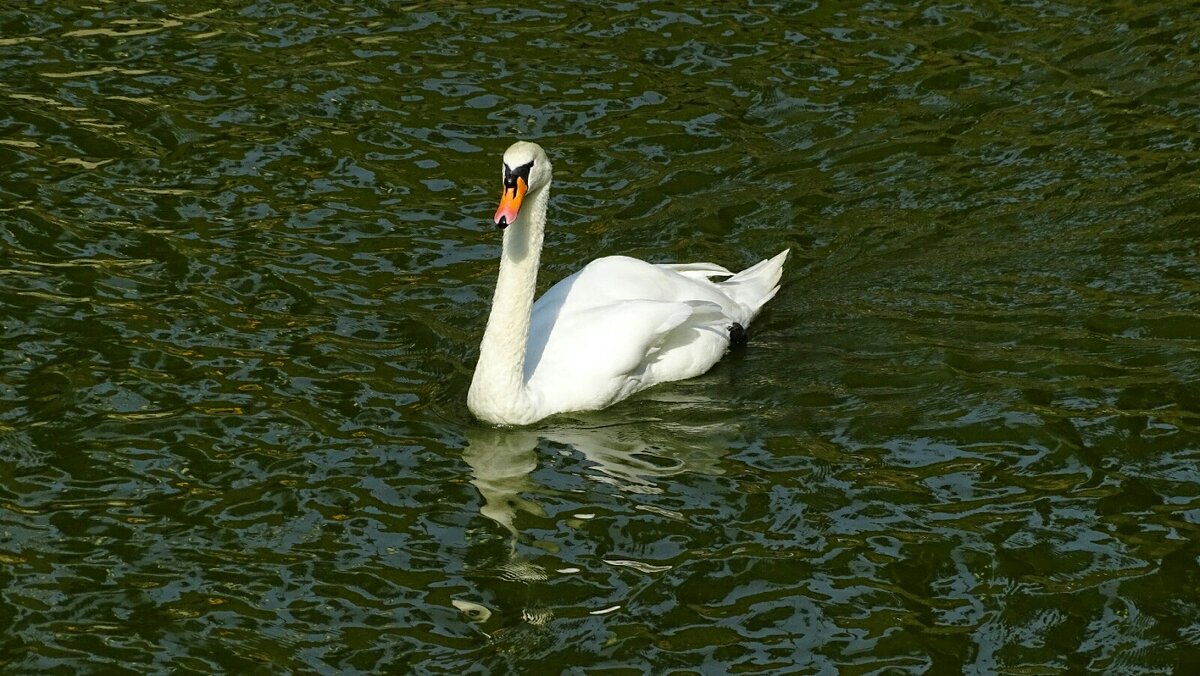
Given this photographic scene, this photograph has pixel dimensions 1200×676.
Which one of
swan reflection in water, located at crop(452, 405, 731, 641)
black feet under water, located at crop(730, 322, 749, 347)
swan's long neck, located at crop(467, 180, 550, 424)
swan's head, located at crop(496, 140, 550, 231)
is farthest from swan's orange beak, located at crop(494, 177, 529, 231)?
black feet under water, located at crop(730, 322, 749, 347)

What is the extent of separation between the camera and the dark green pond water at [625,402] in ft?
23.3

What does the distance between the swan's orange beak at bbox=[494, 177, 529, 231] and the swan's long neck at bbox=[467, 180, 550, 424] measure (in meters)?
0.35

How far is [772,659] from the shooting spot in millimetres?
6766

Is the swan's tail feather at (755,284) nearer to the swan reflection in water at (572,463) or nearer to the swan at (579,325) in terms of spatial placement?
the swan at (579,325)

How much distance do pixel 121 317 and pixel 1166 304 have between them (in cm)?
611

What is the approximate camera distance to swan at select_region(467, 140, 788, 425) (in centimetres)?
895

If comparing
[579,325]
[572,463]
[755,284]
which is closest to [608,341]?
[579,325]

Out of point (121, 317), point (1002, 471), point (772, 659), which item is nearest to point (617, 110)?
point (121, 317)

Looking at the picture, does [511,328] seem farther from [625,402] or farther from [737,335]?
[737,335]

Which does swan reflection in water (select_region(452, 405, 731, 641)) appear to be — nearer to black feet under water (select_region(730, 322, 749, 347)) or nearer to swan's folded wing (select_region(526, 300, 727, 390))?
swan's folded wing (select_region(526, 300, 727, 390))

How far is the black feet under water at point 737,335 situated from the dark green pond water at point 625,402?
7.8 inches

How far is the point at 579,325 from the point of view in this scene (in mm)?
9469

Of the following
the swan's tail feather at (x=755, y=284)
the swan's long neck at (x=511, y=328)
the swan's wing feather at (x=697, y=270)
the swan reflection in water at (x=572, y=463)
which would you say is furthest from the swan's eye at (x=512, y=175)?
the swan's tail feather at (x=755, y=284)

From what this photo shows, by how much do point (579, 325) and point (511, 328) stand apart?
0.57m
